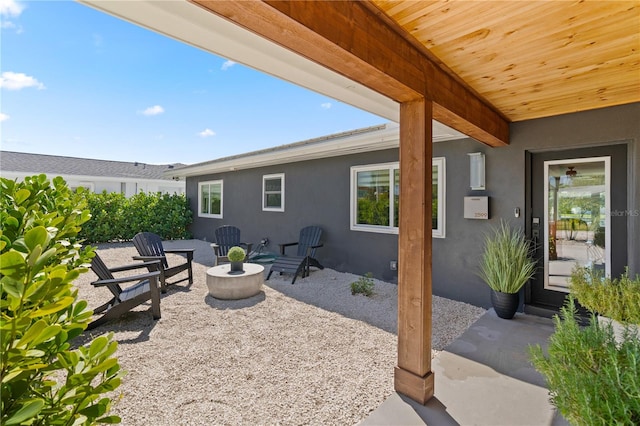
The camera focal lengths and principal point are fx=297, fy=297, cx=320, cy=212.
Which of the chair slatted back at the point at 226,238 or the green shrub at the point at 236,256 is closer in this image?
the green shrub at the point at 236,256

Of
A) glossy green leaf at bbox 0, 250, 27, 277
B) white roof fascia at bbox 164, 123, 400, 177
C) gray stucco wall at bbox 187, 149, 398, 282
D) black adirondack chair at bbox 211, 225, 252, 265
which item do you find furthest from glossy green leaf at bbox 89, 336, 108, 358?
black adirondack chair at bbox 211, 225, 252, 265

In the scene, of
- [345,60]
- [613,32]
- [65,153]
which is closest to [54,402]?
[345,60]

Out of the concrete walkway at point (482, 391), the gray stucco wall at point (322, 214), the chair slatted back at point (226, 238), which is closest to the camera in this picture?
the concrete walkway at point (482, 391)

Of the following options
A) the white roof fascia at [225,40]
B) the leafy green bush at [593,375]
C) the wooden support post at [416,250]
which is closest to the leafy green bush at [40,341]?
the white roof fascia at [225,40]

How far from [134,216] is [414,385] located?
11.6 meters

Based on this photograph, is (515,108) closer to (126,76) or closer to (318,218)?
(318,218)

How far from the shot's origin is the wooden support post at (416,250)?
2.38 meters

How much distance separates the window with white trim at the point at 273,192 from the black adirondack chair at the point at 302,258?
157 centimetres

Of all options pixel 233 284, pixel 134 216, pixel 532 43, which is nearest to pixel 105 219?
pixel 134 216

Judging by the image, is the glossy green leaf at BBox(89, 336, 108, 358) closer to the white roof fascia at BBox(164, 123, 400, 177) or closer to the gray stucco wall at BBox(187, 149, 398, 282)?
the white roof fascia at BBox(164, 123, 400, 177)

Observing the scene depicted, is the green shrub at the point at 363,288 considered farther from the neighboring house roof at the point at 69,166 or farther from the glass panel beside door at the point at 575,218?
the neighboring house roof at the point at 69,166

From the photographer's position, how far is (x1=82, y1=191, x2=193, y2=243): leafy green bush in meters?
10.2

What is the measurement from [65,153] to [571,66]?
76.2ft

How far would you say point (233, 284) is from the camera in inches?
189
